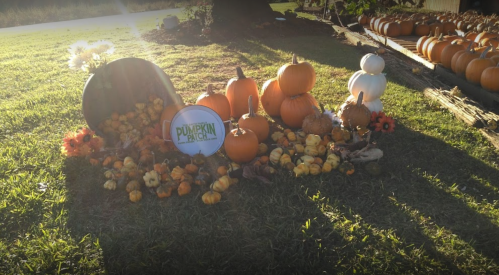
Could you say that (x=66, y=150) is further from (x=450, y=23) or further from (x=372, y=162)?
(x=450, y=23)

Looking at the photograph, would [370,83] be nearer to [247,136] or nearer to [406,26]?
[247,136]

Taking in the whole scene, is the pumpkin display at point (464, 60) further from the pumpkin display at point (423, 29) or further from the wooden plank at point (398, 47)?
the pumpkin display at point (423, 29)

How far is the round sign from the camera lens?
3.75m

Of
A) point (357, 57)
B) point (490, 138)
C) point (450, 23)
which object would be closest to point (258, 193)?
point (490, 138)

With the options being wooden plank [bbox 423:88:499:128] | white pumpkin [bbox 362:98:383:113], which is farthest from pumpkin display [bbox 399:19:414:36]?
white pumpkin [bbox 362:98:383:113]

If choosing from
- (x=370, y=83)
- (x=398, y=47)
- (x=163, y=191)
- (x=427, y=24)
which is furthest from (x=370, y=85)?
(x=427, y=24)

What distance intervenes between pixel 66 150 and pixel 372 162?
3440 millimetres

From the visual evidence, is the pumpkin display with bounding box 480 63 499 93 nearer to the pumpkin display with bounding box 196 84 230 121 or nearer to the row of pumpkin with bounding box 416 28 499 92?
the row of pumpkin with bounding box 416 28 499 92

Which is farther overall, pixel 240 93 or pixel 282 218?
pixel 240 93

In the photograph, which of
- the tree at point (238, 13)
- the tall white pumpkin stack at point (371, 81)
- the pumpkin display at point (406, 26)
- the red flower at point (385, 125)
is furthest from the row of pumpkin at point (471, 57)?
the tree at point (238, 13)

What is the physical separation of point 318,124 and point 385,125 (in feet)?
3.00

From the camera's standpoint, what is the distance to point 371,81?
14.4ft

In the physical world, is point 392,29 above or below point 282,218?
above

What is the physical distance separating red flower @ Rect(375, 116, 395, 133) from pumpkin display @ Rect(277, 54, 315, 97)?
3.31 ft
